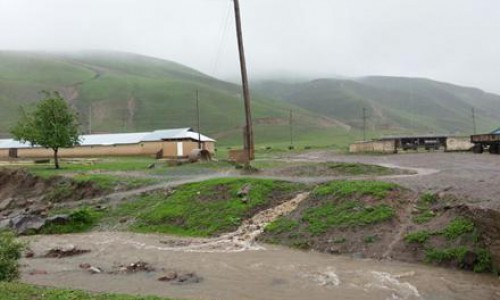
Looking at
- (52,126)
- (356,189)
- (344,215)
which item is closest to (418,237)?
(344,215)

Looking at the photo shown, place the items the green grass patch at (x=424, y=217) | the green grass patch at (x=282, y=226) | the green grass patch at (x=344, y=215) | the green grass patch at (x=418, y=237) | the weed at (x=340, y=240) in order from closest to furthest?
the green grass patch at (x=418, y=237) < the green grass patch at (x=424, y=217) < the weed at (x=340, y=240) < the green grass patch at (x=344, y=215) < the green grass patch at (x=282, y=226)

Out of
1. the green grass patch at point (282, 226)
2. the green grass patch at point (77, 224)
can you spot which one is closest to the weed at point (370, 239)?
the green grass patch at point (282, 226)

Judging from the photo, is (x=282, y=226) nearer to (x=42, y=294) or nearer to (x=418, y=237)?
(x=418, y=237)

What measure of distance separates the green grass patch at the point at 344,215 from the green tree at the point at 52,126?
126ft

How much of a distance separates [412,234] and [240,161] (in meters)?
28.5

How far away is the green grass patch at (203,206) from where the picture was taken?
88.6 feet

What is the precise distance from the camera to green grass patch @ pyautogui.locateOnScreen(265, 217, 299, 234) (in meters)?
23.9

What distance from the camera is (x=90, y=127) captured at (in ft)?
613

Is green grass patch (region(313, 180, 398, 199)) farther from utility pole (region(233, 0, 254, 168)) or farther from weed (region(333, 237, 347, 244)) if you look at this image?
utility pole (region(233, 0, 254, 168))

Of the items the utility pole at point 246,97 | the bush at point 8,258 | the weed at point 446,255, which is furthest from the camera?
the utility pole at point 246,97

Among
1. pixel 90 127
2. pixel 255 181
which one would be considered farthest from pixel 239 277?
pixel 90 127

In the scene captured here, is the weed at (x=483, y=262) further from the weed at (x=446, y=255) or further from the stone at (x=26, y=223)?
the stone at (x=26, y=223)

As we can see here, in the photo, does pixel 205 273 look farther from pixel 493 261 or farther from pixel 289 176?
pixel 289 176

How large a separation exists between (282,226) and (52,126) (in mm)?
38946
